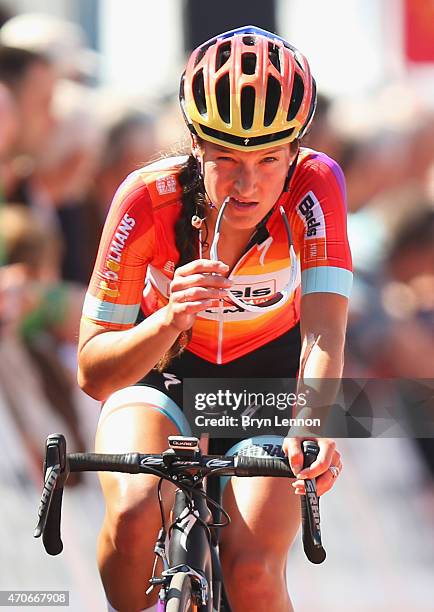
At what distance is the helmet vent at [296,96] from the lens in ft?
11.2

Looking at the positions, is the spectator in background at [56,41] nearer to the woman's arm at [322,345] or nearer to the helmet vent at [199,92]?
the helmet vent at [199,92]

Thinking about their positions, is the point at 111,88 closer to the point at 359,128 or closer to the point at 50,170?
the point at 50,170

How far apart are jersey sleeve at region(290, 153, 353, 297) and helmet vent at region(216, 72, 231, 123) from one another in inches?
14.1

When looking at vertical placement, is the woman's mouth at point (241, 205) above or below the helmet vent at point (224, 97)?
below

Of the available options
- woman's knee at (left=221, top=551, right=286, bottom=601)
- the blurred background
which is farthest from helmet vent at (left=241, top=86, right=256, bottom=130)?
the blurred background

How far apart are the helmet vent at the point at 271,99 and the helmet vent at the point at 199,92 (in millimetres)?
186

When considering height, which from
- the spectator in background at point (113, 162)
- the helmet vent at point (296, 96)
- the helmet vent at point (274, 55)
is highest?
the spectator in background at point (113, 162)

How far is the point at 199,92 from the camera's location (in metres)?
3.50

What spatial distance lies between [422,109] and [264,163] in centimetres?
240

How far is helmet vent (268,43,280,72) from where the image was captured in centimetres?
349

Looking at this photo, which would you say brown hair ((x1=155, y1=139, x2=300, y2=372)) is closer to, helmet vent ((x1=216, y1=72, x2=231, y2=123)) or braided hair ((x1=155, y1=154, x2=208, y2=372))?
braided hair ((x1=155, y1=154, x2=208, y2=372))

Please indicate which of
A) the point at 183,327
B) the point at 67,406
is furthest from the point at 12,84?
the point at 183,327

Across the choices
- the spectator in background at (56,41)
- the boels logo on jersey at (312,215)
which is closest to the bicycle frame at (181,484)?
the boels logo on jersey at (312,215)

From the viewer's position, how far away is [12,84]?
543 cm
